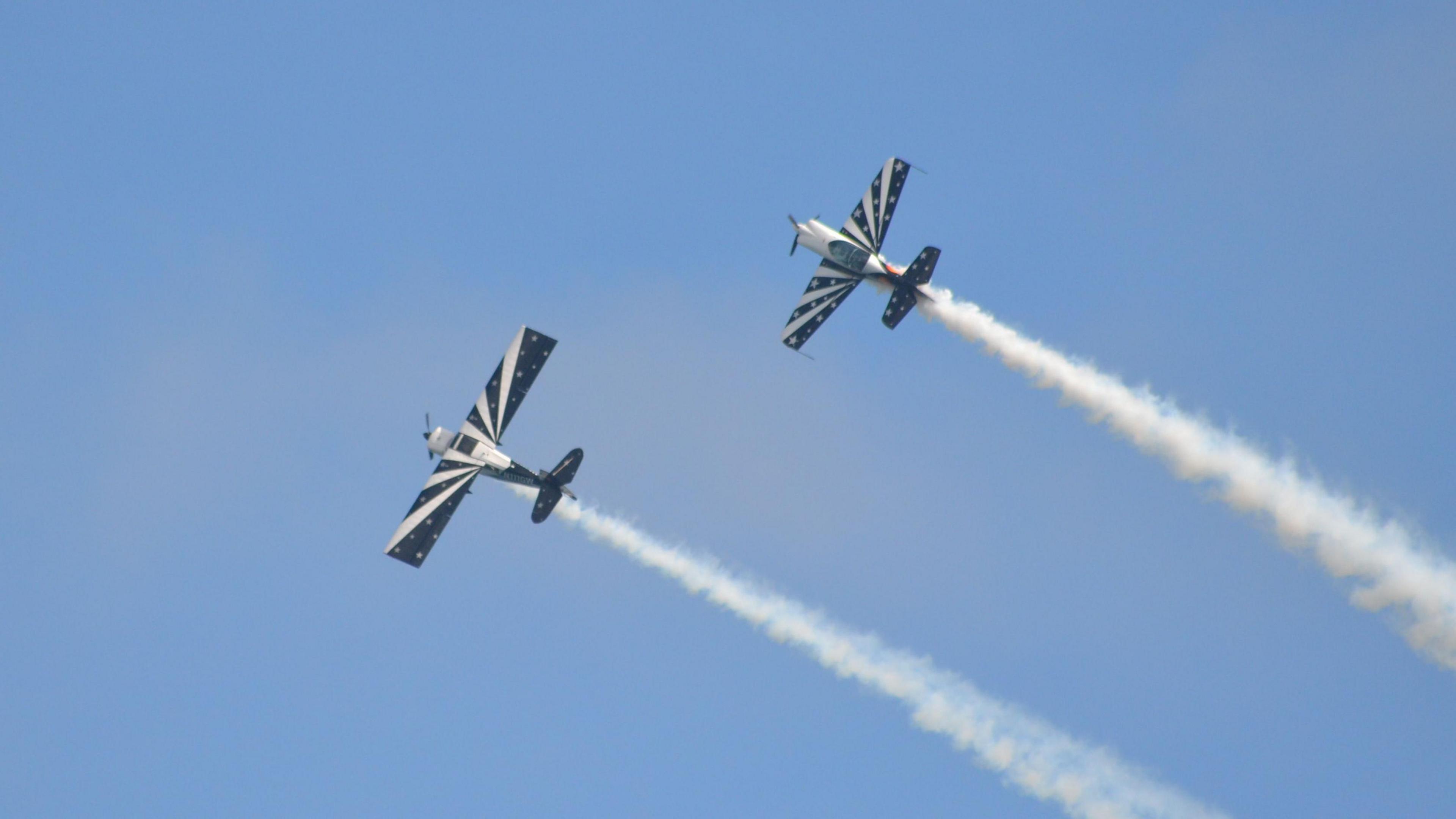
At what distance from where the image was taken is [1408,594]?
52812 millimetres

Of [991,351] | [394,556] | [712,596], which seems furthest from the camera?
[991,351]

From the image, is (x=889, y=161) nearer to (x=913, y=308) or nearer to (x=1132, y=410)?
(x=913, y=308)

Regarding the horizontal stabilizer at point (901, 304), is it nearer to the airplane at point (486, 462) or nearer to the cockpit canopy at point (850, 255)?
the cockpit canopy at point (850, 255)

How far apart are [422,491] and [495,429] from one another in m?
4.15

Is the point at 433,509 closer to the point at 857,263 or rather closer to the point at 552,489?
the point at 552,489

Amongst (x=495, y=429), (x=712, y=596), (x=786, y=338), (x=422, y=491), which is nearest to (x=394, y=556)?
(x=422, y=491)

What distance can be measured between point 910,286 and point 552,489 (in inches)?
786

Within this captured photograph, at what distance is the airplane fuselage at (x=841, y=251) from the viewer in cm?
6650

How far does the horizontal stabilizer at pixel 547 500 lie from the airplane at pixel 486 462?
0.9 inches

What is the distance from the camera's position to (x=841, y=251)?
67.1 meters

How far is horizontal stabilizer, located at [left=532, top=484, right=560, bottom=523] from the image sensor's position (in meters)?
58.3

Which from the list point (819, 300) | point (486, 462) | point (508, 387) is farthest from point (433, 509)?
point (819, 300)

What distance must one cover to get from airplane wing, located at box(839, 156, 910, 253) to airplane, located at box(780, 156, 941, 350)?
2 centimetres

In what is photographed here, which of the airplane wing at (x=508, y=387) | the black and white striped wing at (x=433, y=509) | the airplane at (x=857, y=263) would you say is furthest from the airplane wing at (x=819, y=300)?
the black and white striped wing at (x=433, y=509)
